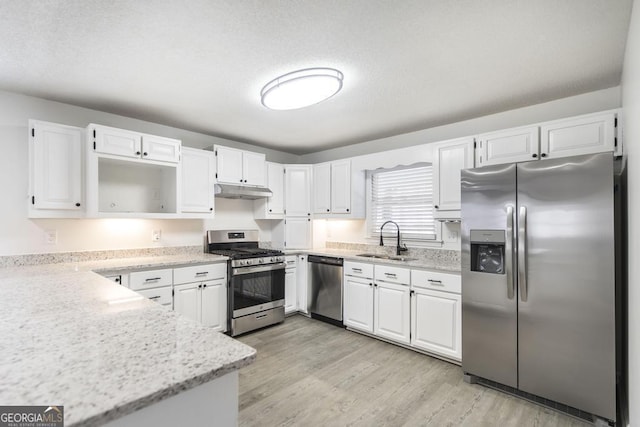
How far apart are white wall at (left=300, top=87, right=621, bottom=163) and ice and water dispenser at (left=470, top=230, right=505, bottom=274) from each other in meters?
1.36

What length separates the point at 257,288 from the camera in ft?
12.2

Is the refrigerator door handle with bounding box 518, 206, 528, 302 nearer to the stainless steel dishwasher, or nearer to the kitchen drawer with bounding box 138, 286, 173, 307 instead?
the stainless steel dishwasher

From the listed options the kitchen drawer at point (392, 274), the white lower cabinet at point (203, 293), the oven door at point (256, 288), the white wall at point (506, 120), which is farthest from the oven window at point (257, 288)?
the white wall at point (506, 120)

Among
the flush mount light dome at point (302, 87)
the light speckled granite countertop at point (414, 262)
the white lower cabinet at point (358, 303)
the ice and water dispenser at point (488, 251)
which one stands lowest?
the white lower cabinet at point (358, 303)

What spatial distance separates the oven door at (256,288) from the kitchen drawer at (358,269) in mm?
843

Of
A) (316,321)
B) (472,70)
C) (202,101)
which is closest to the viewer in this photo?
(472,70)

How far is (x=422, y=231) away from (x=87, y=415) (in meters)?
3.56

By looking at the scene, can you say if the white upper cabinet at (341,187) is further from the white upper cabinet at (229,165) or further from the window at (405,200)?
the white upper cabinet at (229,165)

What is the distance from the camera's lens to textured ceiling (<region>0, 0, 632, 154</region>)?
1645mm

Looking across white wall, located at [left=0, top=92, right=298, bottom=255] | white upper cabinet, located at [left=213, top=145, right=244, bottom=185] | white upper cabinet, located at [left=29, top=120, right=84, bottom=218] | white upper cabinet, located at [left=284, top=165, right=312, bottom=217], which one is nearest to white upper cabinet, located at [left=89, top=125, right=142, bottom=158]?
white upper cabinet, located at [left=29, top=120, right=84, bottom=218]

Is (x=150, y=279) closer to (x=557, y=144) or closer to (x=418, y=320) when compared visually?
(x=418, y=320)

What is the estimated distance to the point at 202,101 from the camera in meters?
2.87

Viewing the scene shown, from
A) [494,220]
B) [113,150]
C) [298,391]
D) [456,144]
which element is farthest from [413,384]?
[113,150]

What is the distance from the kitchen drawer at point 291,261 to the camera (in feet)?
13.7
